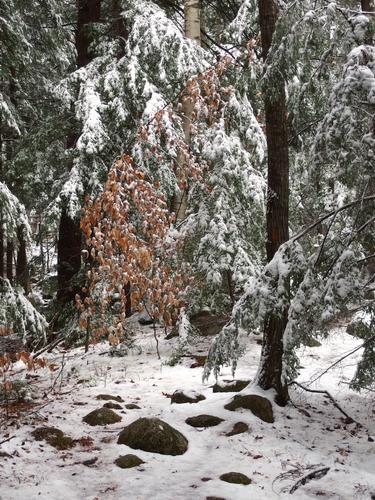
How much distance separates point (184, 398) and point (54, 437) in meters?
1.89

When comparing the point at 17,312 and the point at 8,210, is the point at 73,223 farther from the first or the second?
the point at 17,312

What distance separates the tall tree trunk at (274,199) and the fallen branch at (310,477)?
154 cm

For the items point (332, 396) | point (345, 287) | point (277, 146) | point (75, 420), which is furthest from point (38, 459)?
point (277, 146)

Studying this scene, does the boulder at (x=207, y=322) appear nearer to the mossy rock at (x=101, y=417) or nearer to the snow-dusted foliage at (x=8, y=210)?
the mossy rock at (x=101, y=417)

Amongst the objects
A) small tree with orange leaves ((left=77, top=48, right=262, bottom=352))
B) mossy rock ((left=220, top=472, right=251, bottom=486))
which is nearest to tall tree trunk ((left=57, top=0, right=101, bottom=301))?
small tree with orange leaves ((left=77, top=48, right=262, bottom=352))

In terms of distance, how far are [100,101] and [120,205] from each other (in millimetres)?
3856

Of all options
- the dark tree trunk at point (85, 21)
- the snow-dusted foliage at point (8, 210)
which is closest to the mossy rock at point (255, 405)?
the snow-dusted foliage at point (8, 210)

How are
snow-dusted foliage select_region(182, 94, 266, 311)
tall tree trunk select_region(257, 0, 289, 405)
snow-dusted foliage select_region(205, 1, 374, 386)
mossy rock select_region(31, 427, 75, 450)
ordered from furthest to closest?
snow-dusted foliage select_region(182, 94, 266, 311), tall tree trunk select_region(257, 0, 289, 405), mossy rock select_region(31, 427, 75, 450), snow-dusted foliage select_region(205, 1, 374, 386)

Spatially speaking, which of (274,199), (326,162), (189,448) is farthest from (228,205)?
(189,448)

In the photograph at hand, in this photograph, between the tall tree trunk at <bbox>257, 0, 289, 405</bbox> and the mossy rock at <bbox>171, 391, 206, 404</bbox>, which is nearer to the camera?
the tall tree trunk at <bbox>257, 0, 289, 405</bbox>

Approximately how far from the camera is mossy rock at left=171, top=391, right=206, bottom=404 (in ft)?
22.1

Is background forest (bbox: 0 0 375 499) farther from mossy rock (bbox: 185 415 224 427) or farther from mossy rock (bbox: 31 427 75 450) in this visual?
mossy rock (bbox: 185 415 224 427)

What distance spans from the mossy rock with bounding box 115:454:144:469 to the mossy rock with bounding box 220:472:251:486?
914 millimetres

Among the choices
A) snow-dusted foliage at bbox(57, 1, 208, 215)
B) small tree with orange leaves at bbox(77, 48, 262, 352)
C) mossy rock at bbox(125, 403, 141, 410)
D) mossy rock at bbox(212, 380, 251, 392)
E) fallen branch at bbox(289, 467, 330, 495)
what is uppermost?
snow-dusted foliage at bbox(57, 1, 208, 215)
